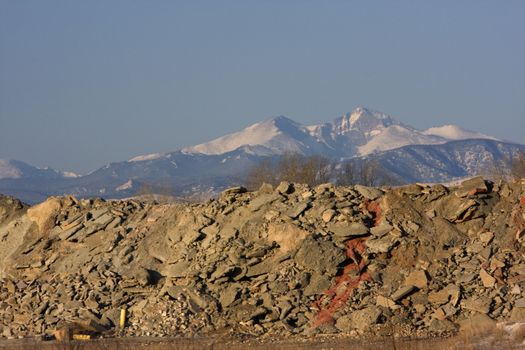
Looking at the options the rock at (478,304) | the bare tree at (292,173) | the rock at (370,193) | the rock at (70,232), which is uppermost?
the rock at (370,193)

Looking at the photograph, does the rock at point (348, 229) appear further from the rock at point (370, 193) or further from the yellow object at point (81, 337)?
the yellow object at point (81, 337)

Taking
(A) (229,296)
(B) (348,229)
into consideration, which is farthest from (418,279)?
(A) (229,296)

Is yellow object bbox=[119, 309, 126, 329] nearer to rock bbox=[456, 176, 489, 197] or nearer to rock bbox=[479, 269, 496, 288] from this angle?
rock bbox=[479, 269, 496, 288]

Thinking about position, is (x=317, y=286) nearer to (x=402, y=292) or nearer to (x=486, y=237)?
(x=402, y=292)

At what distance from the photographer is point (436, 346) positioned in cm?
2416

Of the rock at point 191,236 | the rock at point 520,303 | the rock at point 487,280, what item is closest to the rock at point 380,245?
the rock at point 487,280

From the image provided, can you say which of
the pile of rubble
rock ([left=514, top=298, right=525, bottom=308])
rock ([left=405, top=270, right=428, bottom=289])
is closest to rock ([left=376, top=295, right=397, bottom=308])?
the pile of rubble

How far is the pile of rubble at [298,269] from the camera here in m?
30.9

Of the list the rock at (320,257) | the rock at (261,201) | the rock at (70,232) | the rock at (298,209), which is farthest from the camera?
the rock at (70,232)

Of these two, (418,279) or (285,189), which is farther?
(285,189)

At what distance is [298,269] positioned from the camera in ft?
107

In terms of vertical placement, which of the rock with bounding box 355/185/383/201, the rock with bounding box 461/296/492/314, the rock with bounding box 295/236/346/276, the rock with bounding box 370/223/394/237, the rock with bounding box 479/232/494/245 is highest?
the rock with bounding box 355/185/383/201

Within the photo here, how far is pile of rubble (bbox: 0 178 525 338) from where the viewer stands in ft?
101

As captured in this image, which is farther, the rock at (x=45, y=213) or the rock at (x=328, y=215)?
the rock at (x=45, y=213)
